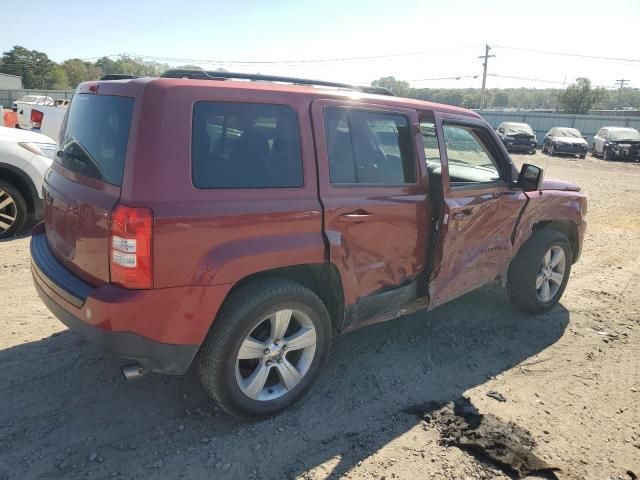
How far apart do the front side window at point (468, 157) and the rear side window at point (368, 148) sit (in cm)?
48

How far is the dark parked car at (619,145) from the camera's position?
974 inches

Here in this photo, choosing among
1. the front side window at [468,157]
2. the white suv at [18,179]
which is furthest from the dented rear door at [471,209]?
the white suv at [18,179]

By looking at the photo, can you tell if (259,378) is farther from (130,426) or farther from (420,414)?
(420,414)

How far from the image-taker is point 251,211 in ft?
8.79

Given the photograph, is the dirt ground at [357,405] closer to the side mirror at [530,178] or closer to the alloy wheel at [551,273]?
the alloy wheel at [551,273]

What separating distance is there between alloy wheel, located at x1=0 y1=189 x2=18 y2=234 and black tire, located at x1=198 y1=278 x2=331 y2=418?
4.63 meters

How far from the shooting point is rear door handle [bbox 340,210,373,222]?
3.09 metres

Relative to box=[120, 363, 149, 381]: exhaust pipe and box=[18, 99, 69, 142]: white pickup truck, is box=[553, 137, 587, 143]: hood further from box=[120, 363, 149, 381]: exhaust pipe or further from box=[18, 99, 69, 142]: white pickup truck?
box=[120, 363, 149, 381]: exhaust pipe

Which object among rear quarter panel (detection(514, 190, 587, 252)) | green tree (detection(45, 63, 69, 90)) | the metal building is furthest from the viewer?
green tree (detection(45, 63, 69, 90))

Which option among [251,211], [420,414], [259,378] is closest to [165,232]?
[251,211]

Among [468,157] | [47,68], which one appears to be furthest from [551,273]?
[47,68]

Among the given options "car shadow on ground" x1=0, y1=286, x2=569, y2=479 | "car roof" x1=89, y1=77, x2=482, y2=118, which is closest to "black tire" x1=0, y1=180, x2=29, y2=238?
"car shadow on ground" x1=0, y1=286, x2=569, y2=479

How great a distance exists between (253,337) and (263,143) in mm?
1140

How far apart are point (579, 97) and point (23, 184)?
7041 centimetres
